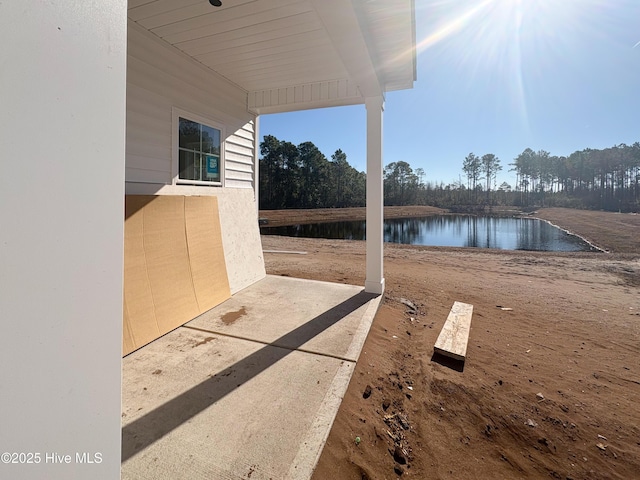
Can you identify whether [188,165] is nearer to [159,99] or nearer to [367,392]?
[159,99]

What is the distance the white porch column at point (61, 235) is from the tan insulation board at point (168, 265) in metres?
2.15

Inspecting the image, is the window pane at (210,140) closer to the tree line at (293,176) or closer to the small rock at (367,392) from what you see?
the small rock at (367,392)

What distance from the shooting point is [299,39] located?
3318 mm

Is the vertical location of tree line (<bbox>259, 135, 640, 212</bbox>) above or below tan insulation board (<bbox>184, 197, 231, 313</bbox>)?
above

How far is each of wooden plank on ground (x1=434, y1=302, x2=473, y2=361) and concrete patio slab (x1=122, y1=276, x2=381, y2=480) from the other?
75 cm

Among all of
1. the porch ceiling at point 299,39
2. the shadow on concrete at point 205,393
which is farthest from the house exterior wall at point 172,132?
the shadow on concrete at point 205,393

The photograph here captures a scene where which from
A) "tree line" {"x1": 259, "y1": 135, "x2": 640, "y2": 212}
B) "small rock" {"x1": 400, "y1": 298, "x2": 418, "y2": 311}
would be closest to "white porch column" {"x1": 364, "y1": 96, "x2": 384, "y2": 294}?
"small rock" {"x1": 400, "y1": 298, "x2": 418, "y2": 311}

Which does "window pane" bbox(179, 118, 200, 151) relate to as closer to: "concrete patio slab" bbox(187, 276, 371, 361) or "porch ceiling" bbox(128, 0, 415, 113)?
"porch ceiling" bbox(128, 0, 415, 113)

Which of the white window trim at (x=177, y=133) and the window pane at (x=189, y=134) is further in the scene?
the window pane at (x=189, y=134)

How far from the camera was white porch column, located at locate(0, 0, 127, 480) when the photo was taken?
529 mm

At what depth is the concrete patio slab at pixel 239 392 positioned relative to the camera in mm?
1541

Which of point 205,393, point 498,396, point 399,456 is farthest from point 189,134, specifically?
point 498,396

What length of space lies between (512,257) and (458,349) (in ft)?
26.7

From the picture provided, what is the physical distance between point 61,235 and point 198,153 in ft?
12.2
